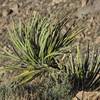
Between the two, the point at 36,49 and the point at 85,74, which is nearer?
the point at 85,74

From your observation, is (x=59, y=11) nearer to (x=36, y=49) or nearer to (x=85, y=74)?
(x=36, y=49)

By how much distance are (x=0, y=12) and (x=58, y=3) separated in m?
1.72

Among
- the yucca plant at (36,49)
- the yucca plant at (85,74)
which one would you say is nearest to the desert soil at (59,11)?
the yucca plant at (36,49)

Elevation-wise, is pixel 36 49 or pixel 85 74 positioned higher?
pixel 36 49

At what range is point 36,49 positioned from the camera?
423 inches

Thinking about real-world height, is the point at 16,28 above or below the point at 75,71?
above

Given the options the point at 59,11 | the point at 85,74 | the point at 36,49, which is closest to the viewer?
the point at 85,74

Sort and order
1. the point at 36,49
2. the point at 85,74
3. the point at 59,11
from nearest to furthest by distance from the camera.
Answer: the point at 85,74 → the point at 36,49 → the point at 59,11

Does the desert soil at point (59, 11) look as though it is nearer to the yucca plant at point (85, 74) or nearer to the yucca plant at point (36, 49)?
the yucca plant at point (36, 49)

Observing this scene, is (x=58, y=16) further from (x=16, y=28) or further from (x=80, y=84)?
(x=80, y=84)

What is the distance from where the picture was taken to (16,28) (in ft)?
37.4

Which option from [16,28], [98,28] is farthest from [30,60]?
[98,28]

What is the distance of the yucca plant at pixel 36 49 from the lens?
33.6 feet

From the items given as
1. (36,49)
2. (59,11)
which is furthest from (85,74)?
(59,11)
